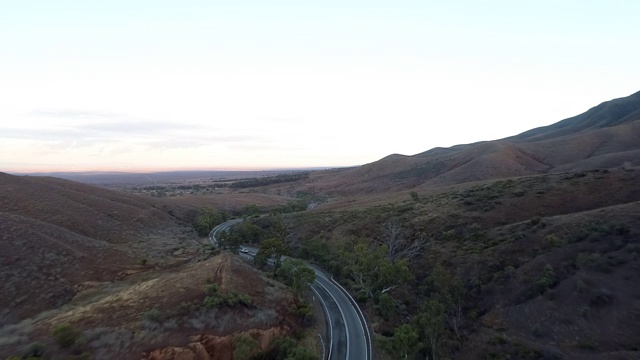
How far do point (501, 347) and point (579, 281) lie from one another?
8982mm

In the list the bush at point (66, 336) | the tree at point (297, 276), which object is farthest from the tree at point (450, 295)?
the bush at point (66, 336)

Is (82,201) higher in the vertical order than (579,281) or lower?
higher

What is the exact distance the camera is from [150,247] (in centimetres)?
5088

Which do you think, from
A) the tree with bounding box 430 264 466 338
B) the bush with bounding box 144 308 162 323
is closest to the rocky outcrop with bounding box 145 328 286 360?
the bush with bounding box 144 308 162 323

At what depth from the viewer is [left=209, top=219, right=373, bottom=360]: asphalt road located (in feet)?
97.5

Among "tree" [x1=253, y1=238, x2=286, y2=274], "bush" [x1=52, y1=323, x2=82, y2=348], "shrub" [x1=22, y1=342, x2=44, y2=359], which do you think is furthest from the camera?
"tree" [x1=253, y1=238, x2=286, y2=274]

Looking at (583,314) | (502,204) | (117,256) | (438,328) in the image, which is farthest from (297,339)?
(502,204)

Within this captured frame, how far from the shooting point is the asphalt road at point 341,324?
97.5 feet

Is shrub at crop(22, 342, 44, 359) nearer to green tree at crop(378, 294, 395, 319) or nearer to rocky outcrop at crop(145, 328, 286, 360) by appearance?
rocky outcrop at crop(145, 328, 286, 360)

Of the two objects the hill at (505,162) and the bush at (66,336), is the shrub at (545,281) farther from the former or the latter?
the hill at (505,162)

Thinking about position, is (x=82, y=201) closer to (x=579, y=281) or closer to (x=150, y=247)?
(x=150, y=247)

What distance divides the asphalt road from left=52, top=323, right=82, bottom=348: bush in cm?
1634

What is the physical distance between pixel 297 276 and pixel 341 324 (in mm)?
5873

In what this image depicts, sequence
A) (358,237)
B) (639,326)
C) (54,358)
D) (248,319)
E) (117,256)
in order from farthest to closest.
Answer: (358,237) < (117,256) < (248,319) < (639,326) < (54,358)
